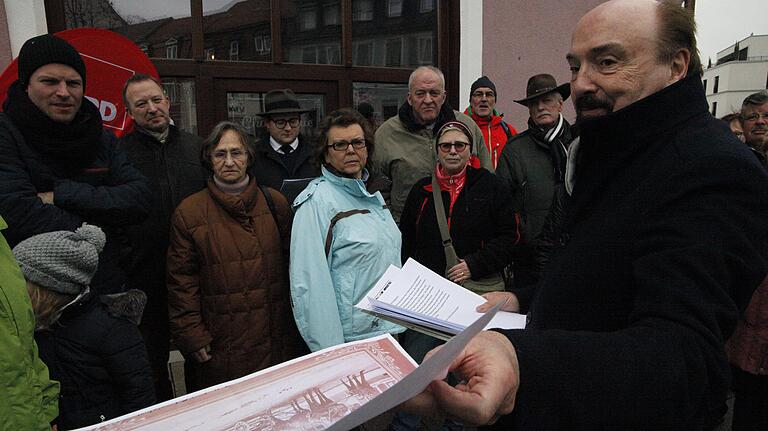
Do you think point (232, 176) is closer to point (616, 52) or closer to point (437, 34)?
point (616, 52)

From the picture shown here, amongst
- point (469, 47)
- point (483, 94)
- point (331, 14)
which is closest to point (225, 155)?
point (483, 94)

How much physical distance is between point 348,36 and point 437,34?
1.03 metres

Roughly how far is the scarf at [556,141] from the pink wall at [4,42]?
12.7 ft

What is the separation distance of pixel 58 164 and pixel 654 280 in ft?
7.55

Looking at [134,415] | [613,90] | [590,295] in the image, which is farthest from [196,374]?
[613,90]

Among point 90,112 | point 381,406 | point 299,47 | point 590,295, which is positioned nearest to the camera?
point 381,406

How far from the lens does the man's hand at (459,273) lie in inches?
111

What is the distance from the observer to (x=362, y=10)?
15.8 ft

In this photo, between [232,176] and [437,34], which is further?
[437,34]

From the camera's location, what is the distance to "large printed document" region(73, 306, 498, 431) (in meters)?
0.85

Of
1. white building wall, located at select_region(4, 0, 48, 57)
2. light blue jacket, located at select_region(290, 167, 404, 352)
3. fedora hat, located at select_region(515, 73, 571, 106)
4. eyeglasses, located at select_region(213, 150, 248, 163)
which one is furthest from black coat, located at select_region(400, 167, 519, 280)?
white building wall, located at select_region(4, 0, 48, 57)

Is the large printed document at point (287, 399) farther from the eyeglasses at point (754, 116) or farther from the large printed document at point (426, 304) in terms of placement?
the eyeglasses at point (754, 116)

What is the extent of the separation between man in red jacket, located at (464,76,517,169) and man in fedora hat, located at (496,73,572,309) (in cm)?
66

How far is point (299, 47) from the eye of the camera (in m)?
4.61
